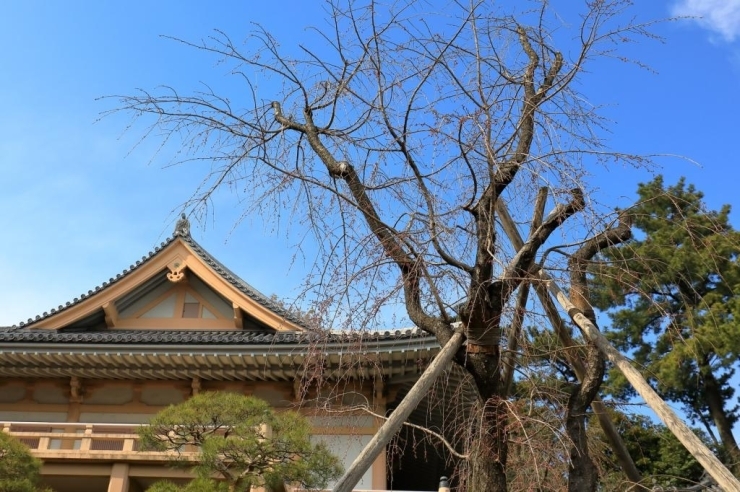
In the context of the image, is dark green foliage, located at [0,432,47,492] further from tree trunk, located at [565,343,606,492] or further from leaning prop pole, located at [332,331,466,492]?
tree trunk, located at [565,343,606,492]

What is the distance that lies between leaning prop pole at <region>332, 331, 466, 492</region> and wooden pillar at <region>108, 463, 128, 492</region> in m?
6.93

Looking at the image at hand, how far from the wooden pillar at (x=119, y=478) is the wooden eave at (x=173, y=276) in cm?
302

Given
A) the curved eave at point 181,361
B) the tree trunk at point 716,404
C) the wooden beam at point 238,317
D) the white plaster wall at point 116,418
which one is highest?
the tree trunk at point 716,404

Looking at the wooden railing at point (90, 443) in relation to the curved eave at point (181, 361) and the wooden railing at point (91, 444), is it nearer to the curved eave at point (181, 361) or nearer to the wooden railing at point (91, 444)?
the wooden railing at point (91, 444)

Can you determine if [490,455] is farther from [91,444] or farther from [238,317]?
[238,317]

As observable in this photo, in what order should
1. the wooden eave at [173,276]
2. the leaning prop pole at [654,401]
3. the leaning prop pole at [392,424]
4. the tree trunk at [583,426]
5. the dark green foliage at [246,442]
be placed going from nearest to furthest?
the leaning prop pole at [654,401], the leaning prop pole at [392,424], the tree trunk at [583,426], the dark green foliage at [246,442], the wooden eave at [173,276]

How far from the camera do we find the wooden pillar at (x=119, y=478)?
938cm

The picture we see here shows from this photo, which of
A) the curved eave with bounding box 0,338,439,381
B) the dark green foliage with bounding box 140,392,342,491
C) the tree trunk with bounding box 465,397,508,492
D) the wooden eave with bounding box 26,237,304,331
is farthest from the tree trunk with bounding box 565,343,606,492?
the wooden eave with bounding box 26,237,304,331

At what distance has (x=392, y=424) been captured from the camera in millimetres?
3617

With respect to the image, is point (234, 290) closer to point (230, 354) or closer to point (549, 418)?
point (230, 354)

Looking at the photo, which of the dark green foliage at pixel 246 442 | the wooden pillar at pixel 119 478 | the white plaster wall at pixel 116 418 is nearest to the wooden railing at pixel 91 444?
the wooden pillar at pixel 119 478

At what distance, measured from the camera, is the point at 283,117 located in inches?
187

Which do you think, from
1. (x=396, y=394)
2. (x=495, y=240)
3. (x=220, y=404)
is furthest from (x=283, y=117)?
(x=396, y=394)

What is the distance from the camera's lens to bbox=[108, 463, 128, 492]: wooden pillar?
9375 mm
